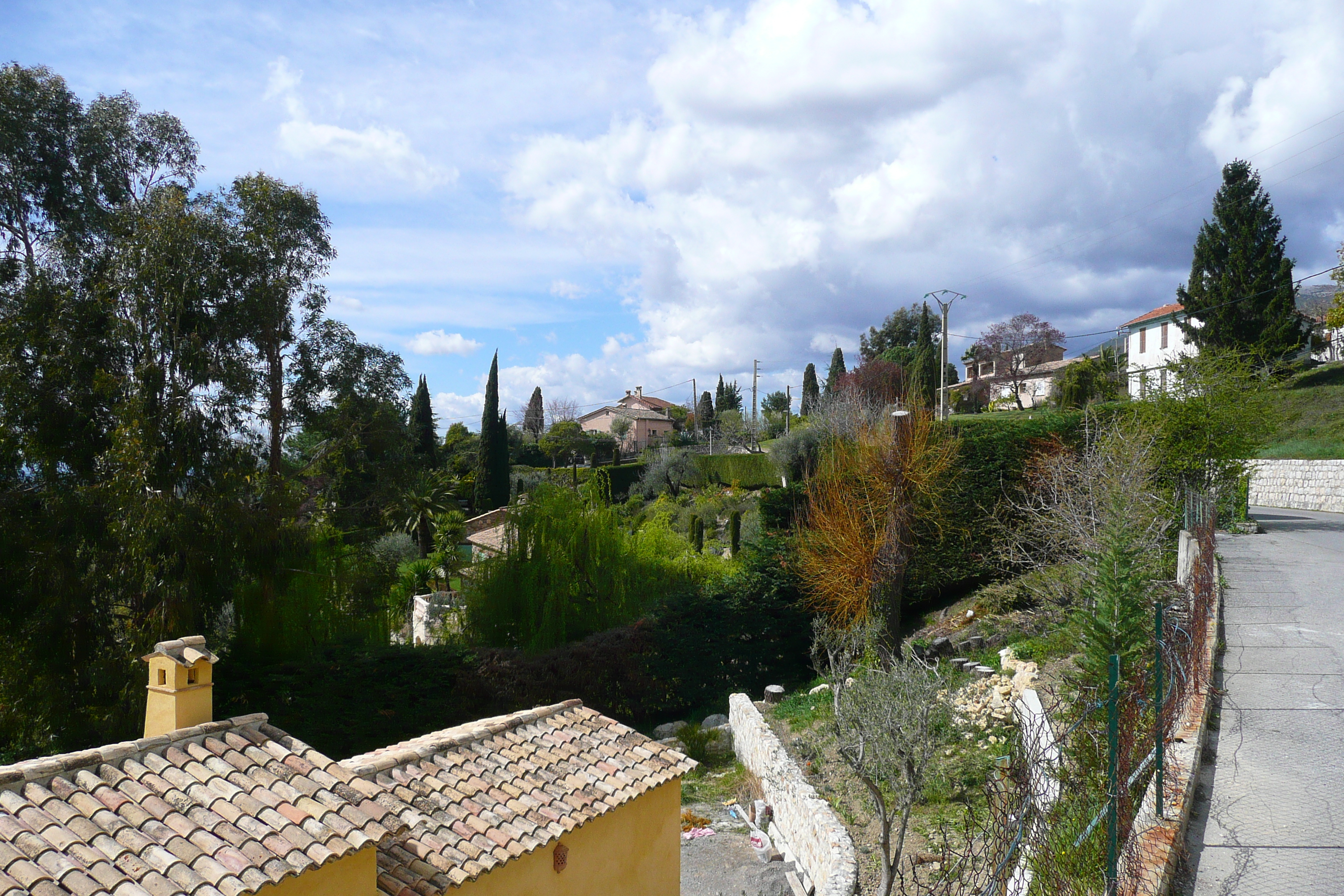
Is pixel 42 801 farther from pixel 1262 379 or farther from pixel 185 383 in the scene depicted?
pixel 1262 379

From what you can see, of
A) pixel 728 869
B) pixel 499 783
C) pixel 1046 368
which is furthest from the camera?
pixel 1046 368

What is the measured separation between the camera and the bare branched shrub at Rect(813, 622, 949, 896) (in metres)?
7.05

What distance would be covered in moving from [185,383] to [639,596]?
10.5 meters

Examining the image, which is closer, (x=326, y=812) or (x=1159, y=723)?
(x=326, y=812)

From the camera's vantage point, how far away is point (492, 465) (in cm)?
3853

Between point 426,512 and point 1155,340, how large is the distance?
139 feet

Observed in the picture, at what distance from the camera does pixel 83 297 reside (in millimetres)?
13195

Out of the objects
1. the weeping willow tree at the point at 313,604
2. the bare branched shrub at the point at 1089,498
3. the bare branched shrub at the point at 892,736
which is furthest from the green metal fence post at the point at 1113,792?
the weeping willow tree at the point at 313,604

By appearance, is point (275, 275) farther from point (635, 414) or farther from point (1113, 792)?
point (635, 414)

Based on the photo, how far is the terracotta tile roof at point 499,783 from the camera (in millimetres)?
5754

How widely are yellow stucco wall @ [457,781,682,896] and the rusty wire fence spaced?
2.42 m

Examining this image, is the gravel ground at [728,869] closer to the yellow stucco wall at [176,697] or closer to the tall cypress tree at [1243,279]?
the yellow stucco wall at [176,697]

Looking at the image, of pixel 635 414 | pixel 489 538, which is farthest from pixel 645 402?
pixel 489 538

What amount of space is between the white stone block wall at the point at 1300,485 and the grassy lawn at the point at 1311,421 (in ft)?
2.84
